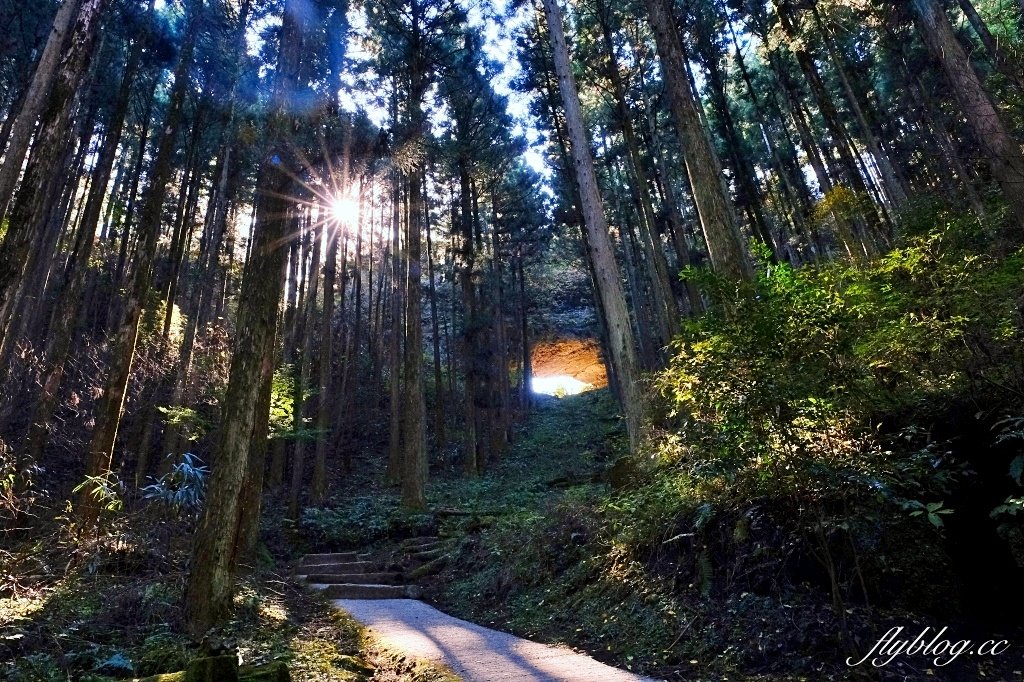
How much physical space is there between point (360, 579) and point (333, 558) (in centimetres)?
165

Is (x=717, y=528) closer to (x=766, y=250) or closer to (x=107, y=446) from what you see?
(x=766, y=250)

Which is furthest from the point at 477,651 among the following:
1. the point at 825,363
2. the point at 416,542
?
the point at 416,542

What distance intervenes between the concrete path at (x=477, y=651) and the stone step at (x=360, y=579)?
8.06ft

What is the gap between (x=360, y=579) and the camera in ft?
32.0

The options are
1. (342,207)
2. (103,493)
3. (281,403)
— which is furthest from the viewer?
(342,207)

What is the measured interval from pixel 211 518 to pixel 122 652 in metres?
1.51

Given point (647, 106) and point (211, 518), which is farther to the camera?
point (647, 106)

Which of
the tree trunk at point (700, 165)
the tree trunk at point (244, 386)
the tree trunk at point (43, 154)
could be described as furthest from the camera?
the tree trunk at point (700, 165)

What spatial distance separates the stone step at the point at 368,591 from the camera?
8.87m

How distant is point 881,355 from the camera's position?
4.82 meters

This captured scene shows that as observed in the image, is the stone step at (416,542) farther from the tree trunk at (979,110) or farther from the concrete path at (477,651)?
the tree trunk at (979,110)

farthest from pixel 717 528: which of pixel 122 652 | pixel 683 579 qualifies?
pixel 122 652

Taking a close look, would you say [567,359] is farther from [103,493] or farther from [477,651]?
[477,651]

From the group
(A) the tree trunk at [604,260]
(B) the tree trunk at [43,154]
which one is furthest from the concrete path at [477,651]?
(B) the tree trunk at [43,154]
